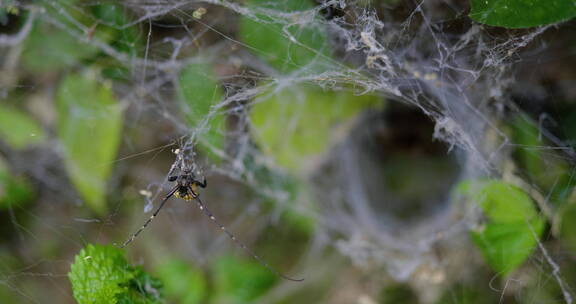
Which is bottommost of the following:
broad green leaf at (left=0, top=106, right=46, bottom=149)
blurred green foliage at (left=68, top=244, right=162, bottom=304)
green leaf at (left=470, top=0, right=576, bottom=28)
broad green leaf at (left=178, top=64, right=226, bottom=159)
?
green leaf at (left=470, top=0, right=576, bottom=28)

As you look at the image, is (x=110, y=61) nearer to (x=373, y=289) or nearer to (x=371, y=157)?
(x=371, y=157)

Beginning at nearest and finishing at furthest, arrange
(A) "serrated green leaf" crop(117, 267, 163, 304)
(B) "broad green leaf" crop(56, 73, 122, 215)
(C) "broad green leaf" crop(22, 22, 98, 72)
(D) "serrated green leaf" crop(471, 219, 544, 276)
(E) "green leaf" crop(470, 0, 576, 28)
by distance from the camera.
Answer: (E) "green leaf" crop(470, 0, 576, 28) → (A) "serrated green leaf" crop(117, 267, 163, 304) → (D) "serrated green leaf" crop(471, 219, 544, 276) → (B) "broad green leaf" crop(56, 73, 122, 215) → (C) "broad green leaf" crop(22, 22, 98, 72)

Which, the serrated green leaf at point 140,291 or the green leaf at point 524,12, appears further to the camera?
the serrated green leaf at point 140,291

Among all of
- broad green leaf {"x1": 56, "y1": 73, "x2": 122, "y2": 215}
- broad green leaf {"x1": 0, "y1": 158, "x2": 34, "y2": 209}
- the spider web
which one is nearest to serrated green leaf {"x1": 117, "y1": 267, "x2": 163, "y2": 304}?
the spider web

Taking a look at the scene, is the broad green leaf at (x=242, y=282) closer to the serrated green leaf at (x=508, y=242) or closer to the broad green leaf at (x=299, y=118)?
the broad green leaf at (x=299, y=118)

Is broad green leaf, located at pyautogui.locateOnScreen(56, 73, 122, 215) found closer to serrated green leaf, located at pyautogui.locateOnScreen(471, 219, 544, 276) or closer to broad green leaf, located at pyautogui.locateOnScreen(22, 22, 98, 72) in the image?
broad green leaf, located at pyautogui.locateOnScreen(22, 22, 98, 72)

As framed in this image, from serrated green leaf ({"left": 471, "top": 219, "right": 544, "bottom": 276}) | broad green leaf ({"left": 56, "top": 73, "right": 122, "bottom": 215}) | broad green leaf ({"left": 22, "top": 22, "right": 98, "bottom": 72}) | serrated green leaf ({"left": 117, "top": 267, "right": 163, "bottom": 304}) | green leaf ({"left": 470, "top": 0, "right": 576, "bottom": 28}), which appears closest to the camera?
green leaf ({"left": 470, "top": 0, "right": 576, "bottom": 28})

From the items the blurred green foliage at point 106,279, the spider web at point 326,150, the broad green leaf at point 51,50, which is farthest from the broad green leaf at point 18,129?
the blurred green foliage at point 106,279

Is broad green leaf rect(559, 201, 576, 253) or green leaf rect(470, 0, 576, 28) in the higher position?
green leaf rect(470, 0, 576, 28)
